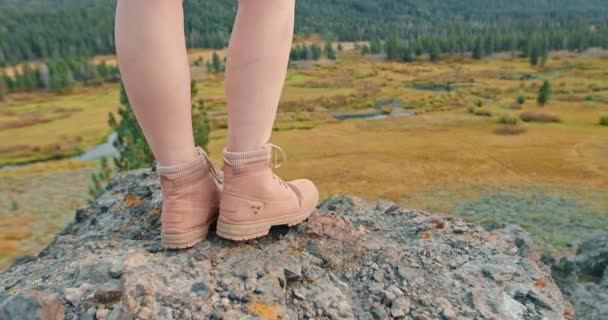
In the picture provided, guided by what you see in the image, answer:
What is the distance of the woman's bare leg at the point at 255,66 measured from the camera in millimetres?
2182

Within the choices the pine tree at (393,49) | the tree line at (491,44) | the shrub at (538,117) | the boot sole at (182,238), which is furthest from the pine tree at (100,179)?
the pine tree at (393,49)

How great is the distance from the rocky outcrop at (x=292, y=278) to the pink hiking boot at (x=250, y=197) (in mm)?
148

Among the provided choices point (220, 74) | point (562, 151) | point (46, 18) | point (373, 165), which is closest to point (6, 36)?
point (46, 18)

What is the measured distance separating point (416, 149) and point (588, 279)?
20.4 metres

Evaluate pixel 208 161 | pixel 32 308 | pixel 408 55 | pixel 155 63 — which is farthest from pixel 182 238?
pixel 408 55

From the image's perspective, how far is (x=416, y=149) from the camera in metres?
25.8

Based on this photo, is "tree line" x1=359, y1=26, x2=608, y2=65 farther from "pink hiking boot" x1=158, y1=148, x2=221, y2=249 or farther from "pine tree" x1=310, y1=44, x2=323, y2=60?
"pink hiking boot" x1=158, y1=148, x2=221, y2=249

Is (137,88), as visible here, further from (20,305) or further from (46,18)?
(46,18)

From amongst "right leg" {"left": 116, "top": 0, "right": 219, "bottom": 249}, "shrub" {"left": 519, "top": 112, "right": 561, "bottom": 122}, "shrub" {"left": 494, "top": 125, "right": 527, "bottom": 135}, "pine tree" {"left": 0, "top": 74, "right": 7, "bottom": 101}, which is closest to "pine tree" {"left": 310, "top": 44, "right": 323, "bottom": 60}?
"pine tree" {"left": 0, "top": 74, "right": 7, "bottom": 101}

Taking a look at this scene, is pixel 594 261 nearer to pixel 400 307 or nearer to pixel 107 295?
pixel 400 307

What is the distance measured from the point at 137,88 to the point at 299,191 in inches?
42.6

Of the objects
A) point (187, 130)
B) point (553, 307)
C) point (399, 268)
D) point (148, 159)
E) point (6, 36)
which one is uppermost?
point (6, 36)

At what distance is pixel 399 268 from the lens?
2629 millimetres

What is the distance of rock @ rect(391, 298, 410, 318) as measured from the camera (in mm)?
2305
